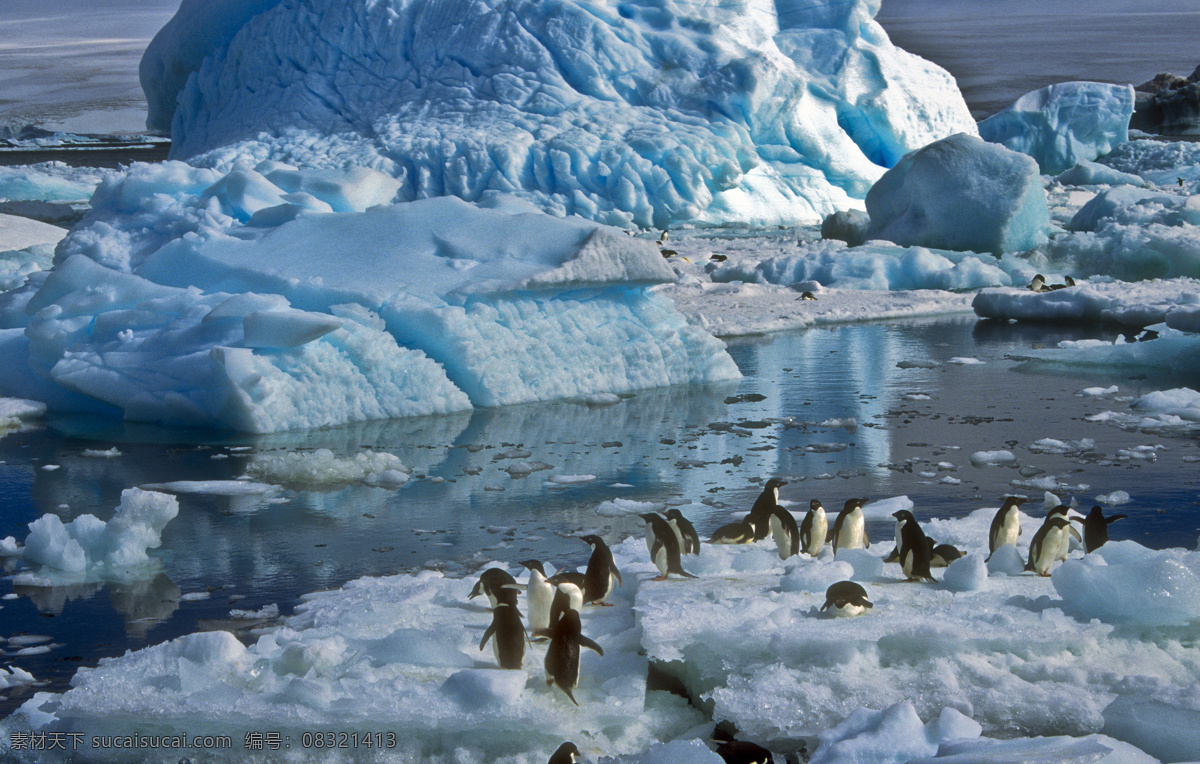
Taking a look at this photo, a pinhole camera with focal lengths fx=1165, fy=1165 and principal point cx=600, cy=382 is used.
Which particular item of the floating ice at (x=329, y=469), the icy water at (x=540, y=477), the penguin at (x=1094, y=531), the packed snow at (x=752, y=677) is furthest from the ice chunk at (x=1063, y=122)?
the packed snow at (x=752, y=677)

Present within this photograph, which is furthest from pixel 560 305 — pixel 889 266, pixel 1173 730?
pixel 889 266

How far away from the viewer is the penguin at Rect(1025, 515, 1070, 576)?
4.11 meters

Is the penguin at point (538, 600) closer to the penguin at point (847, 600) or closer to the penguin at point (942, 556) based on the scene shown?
the penguin at point (847, 600)

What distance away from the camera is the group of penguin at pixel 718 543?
3.14 m

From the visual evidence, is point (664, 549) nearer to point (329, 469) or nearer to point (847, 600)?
point (847, 600)

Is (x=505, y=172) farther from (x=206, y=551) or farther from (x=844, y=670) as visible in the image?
(x=844, y=670)

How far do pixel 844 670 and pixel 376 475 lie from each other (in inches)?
139

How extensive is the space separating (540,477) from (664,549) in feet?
7.41

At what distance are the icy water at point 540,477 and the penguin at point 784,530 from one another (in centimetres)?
51

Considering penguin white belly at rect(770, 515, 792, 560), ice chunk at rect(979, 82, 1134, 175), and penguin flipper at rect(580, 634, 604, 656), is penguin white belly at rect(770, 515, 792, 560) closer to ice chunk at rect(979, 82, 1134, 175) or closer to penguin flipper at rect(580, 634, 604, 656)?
penguin flipper at rect(580, 634, 604, 656)

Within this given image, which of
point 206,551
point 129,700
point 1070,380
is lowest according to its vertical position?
point 1070,380

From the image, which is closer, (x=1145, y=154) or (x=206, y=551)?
(x=206, y=551)

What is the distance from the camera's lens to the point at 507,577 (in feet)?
12.4

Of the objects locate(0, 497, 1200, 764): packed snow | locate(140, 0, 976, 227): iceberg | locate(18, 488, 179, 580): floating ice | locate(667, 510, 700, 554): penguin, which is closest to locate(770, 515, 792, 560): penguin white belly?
locate(667, 510, 700, 554): penguin
